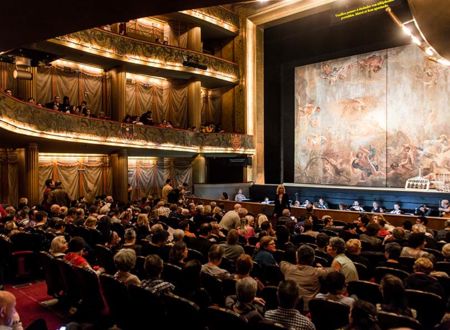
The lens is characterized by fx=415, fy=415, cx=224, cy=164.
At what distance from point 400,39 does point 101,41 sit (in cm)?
1187

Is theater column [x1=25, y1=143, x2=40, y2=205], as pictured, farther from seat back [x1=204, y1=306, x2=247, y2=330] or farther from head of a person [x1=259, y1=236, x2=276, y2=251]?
seat back [x1=204, y1=306, x2=247, y2=330]

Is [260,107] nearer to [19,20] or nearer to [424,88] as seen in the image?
[424,88]

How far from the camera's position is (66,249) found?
17.8ft

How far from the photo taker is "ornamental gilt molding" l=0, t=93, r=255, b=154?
11.2 metres

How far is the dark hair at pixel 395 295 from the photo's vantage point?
3137 mm

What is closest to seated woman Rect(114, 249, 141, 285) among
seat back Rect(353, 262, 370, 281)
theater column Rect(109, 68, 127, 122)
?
seat back Rect(353, 262, 370, 281)

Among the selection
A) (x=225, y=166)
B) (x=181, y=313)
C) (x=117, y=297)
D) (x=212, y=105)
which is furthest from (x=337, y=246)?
(x=212, y=105)

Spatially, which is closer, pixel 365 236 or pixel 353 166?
pixel 365 236

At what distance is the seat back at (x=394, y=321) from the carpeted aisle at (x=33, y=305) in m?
3.49

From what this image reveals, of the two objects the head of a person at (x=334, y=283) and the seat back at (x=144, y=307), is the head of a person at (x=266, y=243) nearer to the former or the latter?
the head of a person at (x=334, y=283)

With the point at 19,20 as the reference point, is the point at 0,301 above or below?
below

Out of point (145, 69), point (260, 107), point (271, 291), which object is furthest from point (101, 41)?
point (271, 291)

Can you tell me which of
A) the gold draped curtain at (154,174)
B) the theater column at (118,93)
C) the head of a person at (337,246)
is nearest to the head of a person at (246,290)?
the head of a person at (337,246)

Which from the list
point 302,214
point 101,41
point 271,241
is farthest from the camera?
point 101,41
